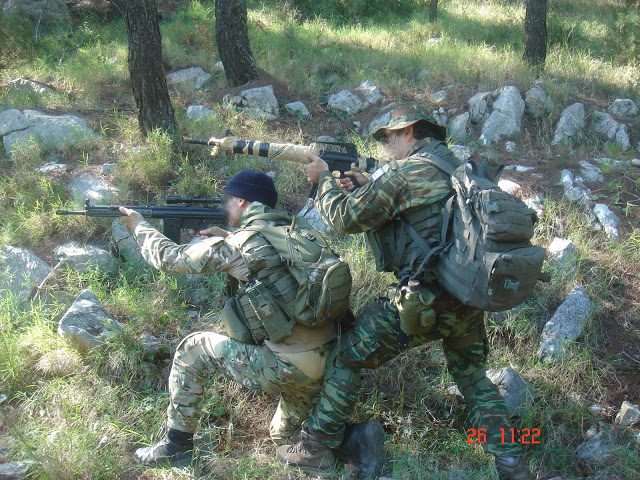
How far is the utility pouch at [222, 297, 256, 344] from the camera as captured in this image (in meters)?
3.18

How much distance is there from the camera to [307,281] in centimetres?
302

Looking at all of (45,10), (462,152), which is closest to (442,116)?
(462,152)

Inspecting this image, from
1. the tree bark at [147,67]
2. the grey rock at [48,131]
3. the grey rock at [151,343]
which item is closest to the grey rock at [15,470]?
the grey rock at [151,343]

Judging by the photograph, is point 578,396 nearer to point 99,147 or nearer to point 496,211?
point 496,211

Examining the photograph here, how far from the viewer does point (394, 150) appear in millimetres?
3396

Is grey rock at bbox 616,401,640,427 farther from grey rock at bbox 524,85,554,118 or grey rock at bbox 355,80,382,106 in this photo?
grey rock at bbox 355,80,382,106

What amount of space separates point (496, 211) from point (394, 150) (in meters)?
0.92

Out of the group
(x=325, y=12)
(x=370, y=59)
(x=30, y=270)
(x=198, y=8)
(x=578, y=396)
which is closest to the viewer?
(x=578, y=396)

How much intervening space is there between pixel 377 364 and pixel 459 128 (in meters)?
4.22

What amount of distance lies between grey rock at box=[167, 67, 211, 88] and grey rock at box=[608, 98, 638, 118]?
5384 millimetres

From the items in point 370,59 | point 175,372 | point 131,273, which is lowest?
point 131,273

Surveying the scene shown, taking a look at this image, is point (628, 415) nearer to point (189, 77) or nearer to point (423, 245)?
point (423, 245)

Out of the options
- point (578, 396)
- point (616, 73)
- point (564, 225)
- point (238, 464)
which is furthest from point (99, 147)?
point (616, 73)

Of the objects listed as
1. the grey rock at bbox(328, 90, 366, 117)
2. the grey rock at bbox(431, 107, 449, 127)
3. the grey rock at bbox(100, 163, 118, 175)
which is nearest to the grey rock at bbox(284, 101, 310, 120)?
the grey rock at bbox(328, 90, 366, 117)
